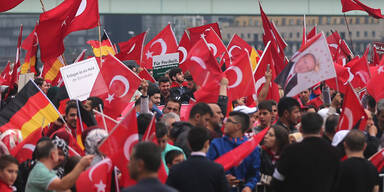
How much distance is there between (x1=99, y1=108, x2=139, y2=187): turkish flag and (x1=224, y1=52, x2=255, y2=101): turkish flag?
3.65 m

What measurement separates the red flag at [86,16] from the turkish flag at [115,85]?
2079mm

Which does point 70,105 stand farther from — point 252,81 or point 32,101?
point 252,81

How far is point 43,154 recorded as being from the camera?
7.60 m

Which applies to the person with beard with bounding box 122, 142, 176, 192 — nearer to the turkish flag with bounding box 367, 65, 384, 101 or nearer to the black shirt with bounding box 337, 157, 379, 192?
the black shirt with bounding box 337, 157, 379, 192

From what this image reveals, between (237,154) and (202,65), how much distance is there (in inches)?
141

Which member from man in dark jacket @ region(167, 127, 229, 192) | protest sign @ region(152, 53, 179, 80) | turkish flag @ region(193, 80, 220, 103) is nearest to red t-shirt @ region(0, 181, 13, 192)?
man in dark jacket @ region(167, 127, 229, 192)

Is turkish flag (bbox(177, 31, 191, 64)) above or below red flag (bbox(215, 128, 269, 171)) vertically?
above

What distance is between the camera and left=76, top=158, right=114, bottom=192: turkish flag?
24.8 feet

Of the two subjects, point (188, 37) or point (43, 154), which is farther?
point (188, 37)

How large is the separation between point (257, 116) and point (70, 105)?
2.27 meters

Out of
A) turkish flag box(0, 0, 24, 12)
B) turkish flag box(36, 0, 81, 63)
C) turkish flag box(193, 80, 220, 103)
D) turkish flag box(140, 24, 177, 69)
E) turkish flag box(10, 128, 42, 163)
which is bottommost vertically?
turkish flag box(10, 128, 42, 163)

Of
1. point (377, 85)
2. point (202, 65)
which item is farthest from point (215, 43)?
point (377, 85)

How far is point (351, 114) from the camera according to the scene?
29.7 ft

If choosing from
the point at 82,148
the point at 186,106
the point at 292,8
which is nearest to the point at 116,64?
the point at 186,106
